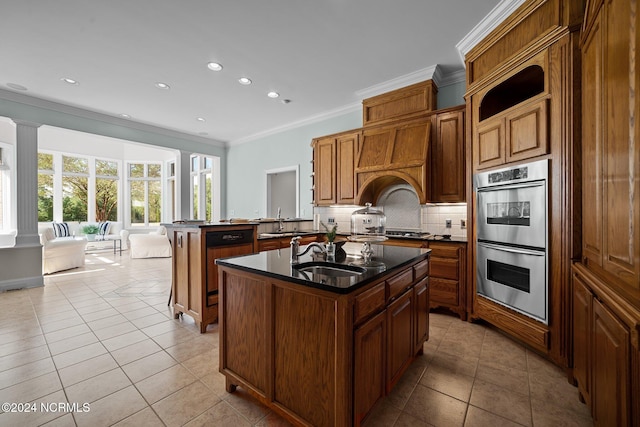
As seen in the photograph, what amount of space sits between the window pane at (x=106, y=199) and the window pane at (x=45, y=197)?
3.62 ft

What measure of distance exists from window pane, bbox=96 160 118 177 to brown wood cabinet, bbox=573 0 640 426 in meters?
11.5

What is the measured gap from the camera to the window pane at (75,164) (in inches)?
324

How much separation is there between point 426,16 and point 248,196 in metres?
5.46

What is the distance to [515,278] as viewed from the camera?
8.18 feet

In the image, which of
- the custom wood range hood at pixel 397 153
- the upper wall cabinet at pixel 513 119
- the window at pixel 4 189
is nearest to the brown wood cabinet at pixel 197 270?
the custom wood range hood at pixel 397 153

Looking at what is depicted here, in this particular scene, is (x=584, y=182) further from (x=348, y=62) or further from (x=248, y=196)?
(x=248, y=196)

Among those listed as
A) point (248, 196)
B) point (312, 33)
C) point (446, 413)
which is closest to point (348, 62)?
point (312, 33)

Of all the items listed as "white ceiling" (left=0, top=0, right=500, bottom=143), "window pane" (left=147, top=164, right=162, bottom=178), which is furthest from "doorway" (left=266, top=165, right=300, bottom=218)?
"window pane" (left=147, top=164, right=162, bottom=178)

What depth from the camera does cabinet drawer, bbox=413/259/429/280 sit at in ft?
6.73

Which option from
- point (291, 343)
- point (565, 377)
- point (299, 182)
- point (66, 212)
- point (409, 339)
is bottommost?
point (565, 377)

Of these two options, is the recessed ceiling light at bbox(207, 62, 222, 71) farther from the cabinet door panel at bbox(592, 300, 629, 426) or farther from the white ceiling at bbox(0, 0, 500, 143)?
the cabinet door panel at bbox(592, 300, 629, 426)

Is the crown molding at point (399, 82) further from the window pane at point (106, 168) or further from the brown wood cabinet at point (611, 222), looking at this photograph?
the window pane at point (106, 168)

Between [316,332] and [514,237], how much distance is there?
2138mm

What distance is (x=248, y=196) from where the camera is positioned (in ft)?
23.2
